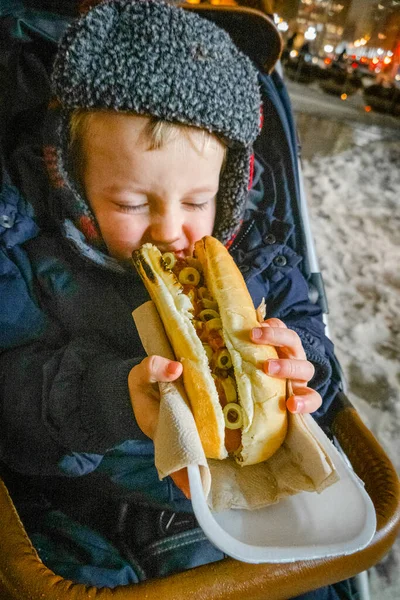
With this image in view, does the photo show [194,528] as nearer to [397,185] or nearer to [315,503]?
[315,503]

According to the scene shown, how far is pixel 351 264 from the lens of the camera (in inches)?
74.5

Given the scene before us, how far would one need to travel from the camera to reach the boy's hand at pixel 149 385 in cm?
50

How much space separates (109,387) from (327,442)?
12.0 inches

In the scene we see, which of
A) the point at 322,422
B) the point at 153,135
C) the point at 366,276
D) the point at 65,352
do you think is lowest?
the point at 366,276

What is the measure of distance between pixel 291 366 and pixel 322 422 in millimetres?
350

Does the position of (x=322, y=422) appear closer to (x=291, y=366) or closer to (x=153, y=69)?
(x=291, y=366)

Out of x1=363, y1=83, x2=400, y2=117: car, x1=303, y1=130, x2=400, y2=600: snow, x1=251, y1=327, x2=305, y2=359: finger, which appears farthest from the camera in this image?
x1=363, y1=83, x2=400, y2=117: car

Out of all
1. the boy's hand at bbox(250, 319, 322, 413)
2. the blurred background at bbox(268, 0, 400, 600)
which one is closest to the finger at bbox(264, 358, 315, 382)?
the boy's hand at bbox(250, 319, 322, 413)

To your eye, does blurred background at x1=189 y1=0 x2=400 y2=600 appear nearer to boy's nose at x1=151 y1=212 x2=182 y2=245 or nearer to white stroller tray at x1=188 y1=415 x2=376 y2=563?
boy's nose at x1=151 y1=212 x2=182 y2=245

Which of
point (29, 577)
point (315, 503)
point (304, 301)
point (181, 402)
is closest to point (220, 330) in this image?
point (181, 402)

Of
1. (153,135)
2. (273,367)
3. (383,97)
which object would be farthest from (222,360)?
(383,97)

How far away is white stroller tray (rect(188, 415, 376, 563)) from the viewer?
1.39 feet

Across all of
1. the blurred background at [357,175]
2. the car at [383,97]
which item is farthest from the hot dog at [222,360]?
the car at [383,97]

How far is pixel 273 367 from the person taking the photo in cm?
52
